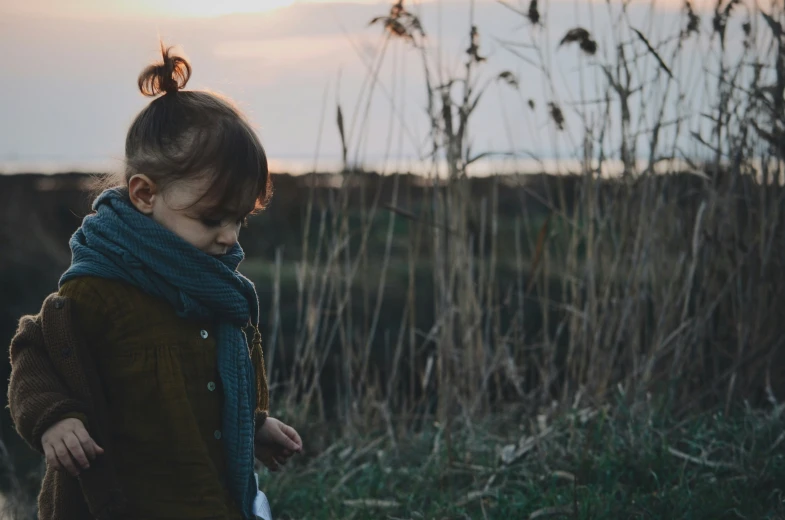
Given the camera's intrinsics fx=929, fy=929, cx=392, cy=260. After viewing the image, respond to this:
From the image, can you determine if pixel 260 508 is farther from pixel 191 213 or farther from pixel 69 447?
pixel 191 213

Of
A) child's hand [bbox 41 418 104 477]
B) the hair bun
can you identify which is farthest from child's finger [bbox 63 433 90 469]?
the hair bun

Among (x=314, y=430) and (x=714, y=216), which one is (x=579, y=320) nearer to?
(x=714, y=216)

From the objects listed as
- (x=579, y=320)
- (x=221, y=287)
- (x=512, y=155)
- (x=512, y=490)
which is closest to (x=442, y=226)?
(x=512, y=155)

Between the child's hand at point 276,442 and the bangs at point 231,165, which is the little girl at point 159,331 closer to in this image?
the bangs at point 231,165

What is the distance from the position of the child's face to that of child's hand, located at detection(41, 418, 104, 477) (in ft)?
1.26

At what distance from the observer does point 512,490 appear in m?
2.69

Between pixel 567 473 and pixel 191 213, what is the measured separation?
5.08ft

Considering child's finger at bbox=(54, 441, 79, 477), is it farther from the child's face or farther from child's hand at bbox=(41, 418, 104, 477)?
the child's face

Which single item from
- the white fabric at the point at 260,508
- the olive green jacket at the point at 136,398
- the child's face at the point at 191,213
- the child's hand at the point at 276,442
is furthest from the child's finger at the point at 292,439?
the child's face at the point at 191,213

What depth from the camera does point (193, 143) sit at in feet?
5.29

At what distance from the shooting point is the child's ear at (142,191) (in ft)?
5.34

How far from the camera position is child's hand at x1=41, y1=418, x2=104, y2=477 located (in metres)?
1.41

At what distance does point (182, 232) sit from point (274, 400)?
209 cm

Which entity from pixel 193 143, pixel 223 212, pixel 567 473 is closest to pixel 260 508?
pixel 223 212
